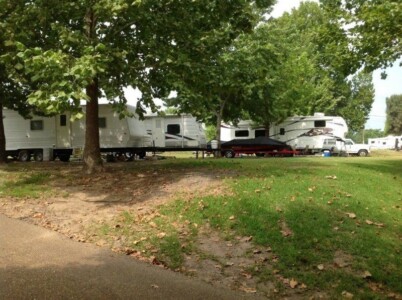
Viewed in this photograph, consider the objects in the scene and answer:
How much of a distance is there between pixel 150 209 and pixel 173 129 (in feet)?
66.8

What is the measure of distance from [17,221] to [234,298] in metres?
4.88

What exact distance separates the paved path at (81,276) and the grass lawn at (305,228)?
61cm

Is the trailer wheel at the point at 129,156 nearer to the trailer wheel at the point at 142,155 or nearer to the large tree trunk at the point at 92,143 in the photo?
the trailer wheel at the point at 142,155

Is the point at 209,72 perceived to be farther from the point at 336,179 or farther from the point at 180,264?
the point at 180,264

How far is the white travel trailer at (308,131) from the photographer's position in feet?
110

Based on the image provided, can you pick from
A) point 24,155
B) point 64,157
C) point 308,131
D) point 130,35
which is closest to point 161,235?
point 130,35

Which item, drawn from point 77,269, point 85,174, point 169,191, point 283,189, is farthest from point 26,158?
point 77,269

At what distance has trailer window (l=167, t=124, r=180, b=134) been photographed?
29.0m

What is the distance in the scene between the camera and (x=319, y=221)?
759cm

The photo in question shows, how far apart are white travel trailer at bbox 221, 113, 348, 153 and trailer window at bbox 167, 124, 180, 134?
306 inches

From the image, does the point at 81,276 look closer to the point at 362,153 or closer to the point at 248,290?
the point at 248,290

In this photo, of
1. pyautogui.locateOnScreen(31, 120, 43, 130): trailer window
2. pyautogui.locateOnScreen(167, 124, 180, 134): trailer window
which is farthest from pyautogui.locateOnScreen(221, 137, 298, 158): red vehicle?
pyautogui.locateOnScreen(31, 120, 43, 130): trailer window

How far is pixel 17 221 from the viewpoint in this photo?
847 cm

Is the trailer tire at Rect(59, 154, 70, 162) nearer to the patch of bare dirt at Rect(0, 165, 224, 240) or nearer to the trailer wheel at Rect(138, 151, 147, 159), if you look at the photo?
the trailer wheel at Rect(138, 151, 147, 159)
